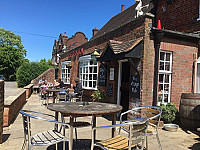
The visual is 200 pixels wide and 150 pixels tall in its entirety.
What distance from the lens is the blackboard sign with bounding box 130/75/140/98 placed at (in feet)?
17.6

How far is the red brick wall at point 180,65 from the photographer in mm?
5746

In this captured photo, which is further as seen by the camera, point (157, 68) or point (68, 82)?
point (68, 82)

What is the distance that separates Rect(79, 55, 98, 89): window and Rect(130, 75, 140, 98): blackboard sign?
3.14 metres

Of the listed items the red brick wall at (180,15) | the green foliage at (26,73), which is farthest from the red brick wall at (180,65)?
the green foliage at (26,73)

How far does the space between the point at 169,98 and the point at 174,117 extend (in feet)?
2.38

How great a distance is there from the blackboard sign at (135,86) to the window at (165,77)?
2.91 ft

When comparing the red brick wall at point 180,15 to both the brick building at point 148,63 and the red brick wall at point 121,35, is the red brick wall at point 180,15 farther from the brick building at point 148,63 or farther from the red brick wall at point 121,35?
the red brick wall at point 121,35

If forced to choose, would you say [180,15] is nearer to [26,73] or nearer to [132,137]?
[132,137]

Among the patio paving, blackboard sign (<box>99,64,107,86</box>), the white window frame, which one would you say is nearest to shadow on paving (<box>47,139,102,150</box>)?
the patio paving

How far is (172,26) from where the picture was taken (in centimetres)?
773

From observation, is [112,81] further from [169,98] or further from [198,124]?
[198,124]

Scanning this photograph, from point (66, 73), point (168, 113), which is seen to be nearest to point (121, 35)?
point (168, 113)

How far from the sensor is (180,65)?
5945mm

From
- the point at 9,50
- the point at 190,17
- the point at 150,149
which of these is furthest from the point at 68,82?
the point at 9,50
